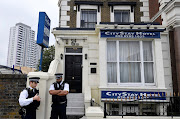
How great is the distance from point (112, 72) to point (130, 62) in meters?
1.19

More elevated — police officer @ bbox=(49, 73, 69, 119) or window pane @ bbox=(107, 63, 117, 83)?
window pane @ bbox=(107, 63, 117, 83)

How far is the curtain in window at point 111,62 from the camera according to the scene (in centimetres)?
780

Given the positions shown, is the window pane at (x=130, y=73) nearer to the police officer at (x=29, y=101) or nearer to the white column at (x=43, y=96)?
the white column at (x=43, y=96)

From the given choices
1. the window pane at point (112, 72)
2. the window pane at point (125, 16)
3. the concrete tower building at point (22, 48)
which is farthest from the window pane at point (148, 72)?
the concrete tower building at point (22, 48)

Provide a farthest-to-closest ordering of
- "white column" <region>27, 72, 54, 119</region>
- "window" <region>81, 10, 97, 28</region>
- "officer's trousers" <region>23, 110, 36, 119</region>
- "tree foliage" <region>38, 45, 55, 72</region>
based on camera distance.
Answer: "tree foliage" <region>38, 45, 55, 72</region> < "window" <region>81, 10, 97, 28</region> < "white column" <region>27, 72, 54, 119</region> < "officer's trousers" <region>23, 110, 36, 119</region>

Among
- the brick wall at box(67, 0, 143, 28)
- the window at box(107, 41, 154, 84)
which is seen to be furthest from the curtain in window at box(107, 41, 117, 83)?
the brick wall at box(67, 0, 143, 28)

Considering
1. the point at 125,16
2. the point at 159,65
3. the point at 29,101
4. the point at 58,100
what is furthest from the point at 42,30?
the point at 125,16

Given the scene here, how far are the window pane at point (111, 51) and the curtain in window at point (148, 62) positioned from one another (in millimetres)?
1725

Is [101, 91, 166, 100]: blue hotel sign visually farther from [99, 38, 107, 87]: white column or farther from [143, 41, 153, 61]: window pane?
[143, 41, 153, 61]: window pane

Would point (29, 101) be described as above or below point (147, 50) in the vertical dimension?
below

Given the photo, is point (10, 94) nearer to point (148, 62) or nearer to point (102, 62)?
point (102, 62)

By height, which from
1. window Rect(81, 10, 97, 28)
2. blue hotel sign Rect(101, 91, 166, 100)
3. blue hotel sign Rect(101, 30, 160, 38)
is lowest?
blue hotel sign Rect(101, 91, 166, 100)

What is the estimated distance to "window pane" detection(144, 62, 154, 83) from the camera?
25.4ft

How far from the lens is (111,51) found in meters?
8.03
